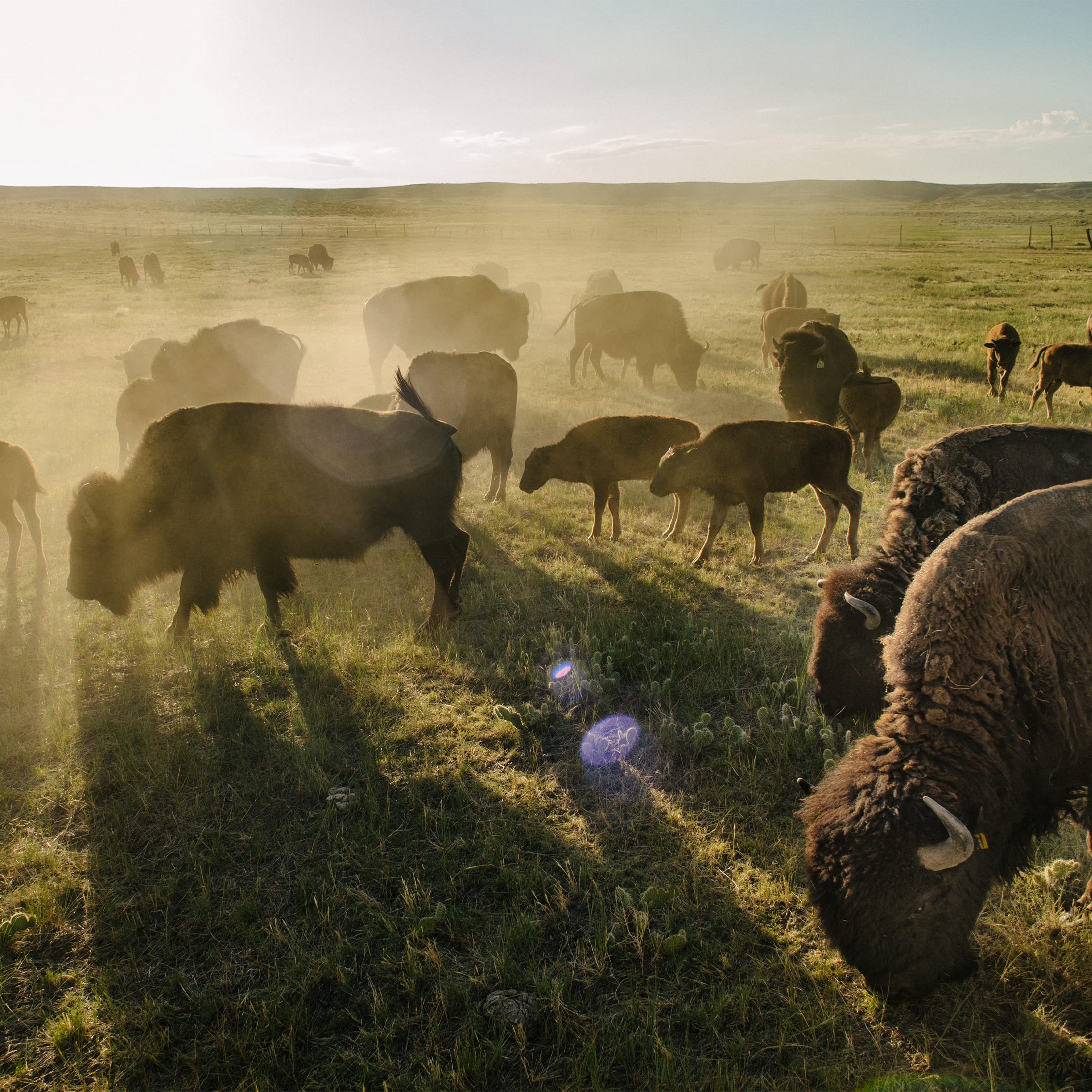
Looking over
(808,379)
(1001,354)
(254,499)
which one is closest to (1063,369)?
(1001,354)

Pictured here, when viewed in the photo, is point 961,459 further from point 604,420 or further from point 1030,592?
point 604,420

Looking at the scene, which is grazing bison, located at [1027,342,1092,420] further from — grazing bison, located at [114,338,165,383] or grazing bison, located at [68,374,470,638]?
grazing bison, located at [114,338,165,383]

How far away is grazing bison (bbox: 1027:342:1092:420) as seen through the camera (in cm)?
1139

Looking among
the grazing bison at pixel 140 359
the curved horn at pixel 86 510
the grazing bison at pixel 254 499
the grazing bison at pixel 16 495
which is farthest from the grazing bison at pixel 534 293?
the curved horn at pixel 86 510

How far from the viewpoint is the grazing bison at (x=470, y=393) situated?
8703mm

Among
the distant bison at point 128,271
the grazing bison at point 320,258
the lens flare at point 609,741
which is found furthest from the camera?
the grazing bison at point 320,258

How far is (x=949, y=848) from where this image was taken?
2.12 metres

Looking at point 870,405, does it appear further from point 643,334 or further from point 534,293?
point 534,293

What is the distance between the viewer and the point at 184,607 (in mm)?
5469

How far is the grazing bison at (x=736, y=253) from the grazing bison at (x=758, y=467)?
46994 mm

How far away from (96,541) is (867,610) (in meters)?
5.30

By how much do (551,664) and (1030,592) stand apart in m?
3.14

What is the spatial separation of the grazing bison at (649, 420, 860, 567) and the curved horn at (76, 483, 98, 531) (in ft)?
15.6

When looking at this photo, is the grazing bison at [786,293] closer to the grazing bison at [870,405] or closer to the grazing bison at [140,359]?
the grazing bison at [870,405]
